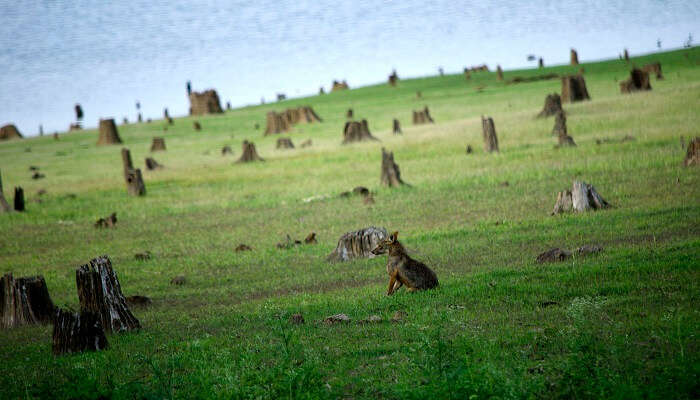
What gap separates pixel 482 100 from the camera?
65.9 meters

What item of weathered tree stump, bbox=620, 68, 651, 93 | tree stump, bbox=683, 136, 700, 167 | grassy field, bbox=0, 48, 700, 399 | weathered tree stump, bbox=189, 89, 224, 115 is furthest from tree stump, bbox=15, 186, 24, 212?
weathered tree stump, bbox=189, 89, 224, 115

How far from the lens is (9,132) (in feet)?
276

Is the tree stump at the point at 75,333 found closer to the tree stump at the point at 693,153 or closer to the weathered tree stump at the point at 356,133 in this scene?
the tree stump at the point at 693,153

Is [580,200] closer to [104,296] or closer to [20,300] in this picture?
[104,296]

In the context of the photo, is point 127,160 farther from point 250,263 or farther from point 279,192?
point 250,263

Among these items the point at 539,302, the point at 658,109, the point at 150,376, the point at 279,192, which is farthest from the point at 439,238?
the point at 658,109

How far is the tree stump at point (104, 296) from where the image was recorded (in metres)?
11.5

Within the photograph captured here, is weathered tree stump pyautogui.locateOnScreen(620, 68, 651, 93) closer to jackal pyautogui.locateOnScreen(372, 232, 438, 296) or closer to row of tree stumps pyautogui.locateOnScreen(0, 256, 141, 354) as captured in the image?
jackal pyautogui.locateOnScreen(372, 232, 438, 296)

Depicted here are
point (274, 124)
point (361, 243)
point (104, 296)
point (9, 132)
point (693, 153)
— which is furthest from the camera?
point (9, 132)

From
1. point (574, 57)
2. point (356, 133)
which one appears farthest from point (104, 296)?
point (574, 57)

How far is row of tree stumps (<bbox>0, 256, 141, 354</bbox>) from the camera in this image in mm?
10709

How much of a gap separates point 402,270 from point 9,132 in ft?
266

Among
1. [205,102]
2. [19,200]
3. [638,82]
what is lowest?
[19,200]

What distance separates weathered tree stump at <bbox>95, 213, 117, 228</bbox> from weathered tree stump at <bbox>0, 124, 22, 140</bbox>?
207ft
